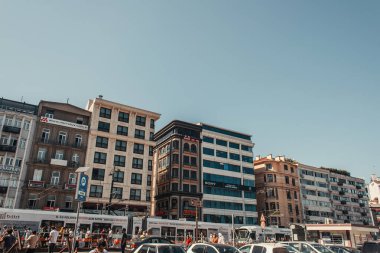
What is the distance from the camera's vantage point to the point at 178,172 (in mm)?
53844

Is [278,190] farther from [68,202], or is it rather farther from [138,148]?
[68,202]

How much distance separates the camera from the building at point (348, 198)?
258 feet

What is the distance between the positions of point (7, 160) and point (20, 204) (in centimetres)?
629

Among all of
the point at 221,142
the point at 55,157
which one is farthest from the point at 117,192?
the point at 221,142

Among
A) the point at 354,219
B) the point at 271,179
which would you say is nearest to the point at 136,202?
the point at 271,179

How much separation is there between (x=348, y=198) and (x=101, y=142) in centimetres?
7018

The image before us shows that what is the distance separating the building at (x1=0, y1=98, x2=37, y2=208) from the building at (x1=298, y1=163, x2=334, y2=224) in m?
58.5

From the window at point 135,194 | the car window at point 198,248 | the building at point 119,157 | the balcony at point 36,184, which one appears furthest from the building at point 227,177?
the car window at point 198,248

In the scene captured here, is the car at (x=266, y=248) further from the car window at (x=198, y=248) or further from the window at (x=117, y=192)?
the window at (x=117, y=192)

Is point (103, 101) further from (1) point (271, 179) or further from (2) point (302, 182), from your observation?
(2) point (302, 182)

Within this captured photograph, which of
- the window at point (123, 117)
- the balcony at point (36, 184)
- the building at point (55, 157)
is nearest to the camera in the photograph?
the balcony at point (36, 184)

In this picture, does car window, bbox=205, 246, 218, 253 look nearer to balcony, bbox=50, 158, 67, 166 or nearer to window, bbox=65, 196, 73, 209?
window, bbox=65, 196, 73, 209

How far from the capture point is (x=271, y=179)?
219 ft

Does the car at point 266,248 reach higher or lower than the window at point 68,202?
lower
